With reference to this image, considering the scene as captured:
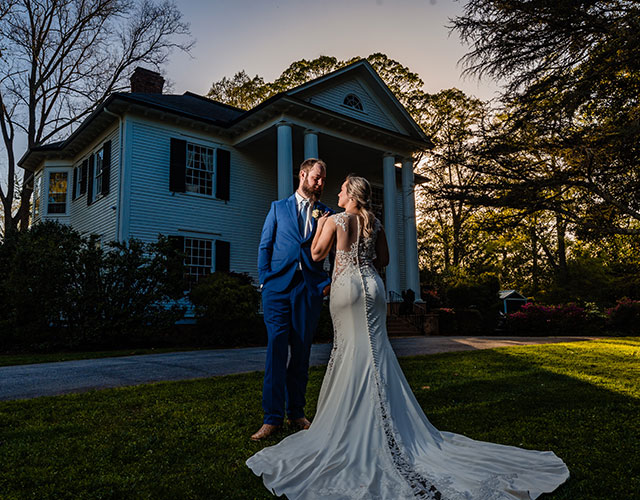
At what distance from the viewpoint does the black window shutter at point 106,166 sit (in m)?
15.2

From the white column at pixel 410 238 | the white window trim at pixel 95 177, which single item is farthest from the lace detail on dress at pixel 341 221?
the white window trim at pixel 95 177

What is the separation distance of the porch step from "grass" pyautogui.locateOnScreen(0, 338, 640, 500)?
28.9 feet

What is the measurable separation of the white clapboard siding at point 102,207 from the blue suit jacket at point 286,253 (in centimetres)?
1117

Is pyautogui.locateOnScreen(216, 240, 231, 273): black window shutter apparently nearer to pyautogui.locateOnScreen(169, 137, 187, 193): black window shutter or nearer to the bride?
pyautogui.locateOnScreen(169, 137, 187, 193): black window shutter

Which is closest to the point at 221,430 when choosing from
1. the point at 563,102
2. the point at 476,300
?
the point at 563,102

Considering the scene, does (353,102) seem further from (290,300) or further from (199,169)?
(290,300)

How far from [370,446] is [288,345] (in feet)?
3.57

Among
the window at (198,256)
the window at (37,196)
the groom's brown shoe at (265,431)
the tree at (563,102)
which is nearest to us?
the groom's brown shoe at (265,431)

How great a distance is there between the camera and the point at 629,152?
22.7 feet

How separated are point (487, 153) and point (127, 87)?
2163cm

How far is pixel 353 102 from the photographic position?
1816 cm

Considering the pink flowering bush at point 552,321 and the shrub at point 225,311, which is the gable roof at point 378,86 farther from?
the shrub at point 225,311

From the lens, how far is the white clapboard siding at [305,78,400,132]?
55.9 ft

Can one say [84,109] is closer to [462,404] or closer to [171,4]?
[171,4]
